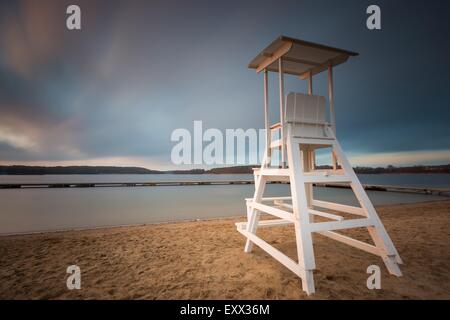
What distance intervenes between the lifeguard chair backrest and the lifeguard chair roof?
802mm

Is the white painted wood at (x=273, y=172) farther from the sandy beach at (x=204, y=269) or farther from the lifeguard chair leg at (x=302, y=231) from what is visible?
the sandy beach at (x=204, y=269)

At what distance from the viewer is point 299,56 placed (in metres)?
3.51

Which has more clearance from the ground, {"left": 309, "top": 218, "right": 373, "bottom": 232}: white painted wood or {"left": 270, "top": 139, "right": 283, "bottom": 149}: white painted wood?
{"left": 270, "top": 139, "right": 283, "bottom": 149}: white painted wood

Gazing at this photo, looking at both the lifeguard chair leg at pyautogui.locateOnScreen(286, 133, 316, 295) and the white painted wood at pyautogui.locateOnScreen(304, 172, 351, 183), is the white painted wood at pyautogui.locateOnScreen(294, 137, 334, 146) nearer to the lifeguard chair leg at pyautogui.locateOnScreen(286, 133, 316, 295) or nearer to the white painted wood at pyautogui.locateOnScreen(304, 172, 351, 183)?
the lifeguard chair leg at pyautogui.locateOnScreen(286, 133, 316, 295)

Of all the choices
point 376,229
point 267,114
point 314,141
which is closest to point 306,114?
point 314,141

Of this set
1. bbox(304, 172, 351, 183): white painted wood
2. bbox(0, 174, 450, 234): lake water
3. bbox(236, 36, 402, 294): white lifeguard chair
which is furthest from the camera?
bbox(0, 174, 450, 234): lake water

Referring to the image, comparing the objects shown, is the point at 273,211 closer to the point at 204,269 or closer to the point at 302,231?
the point at 302,231

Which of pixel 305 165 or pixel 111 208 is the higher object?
pixel 305 165

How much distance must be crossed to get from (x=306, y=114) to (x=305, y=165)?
1.30 meters

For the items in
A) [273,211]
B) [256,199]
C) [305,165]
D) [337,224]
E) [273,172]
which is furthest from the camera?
[305,165]

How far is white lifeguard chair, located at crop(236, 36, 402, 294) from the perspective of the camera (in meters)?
2.61

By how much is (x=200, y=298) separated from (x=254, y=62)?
4.23 metres

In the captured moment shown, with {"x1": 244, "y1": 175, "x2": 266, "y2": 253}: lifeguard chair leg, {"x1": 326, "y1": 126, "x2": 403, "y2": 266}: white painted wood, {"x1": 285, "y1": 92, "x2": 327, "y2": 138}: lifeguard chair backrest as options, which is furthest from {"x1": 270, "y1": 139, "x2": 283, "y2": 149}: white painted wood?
{"x1": 326, "y1": 126, "x2": 403, "y2": 266}: white painted wood
